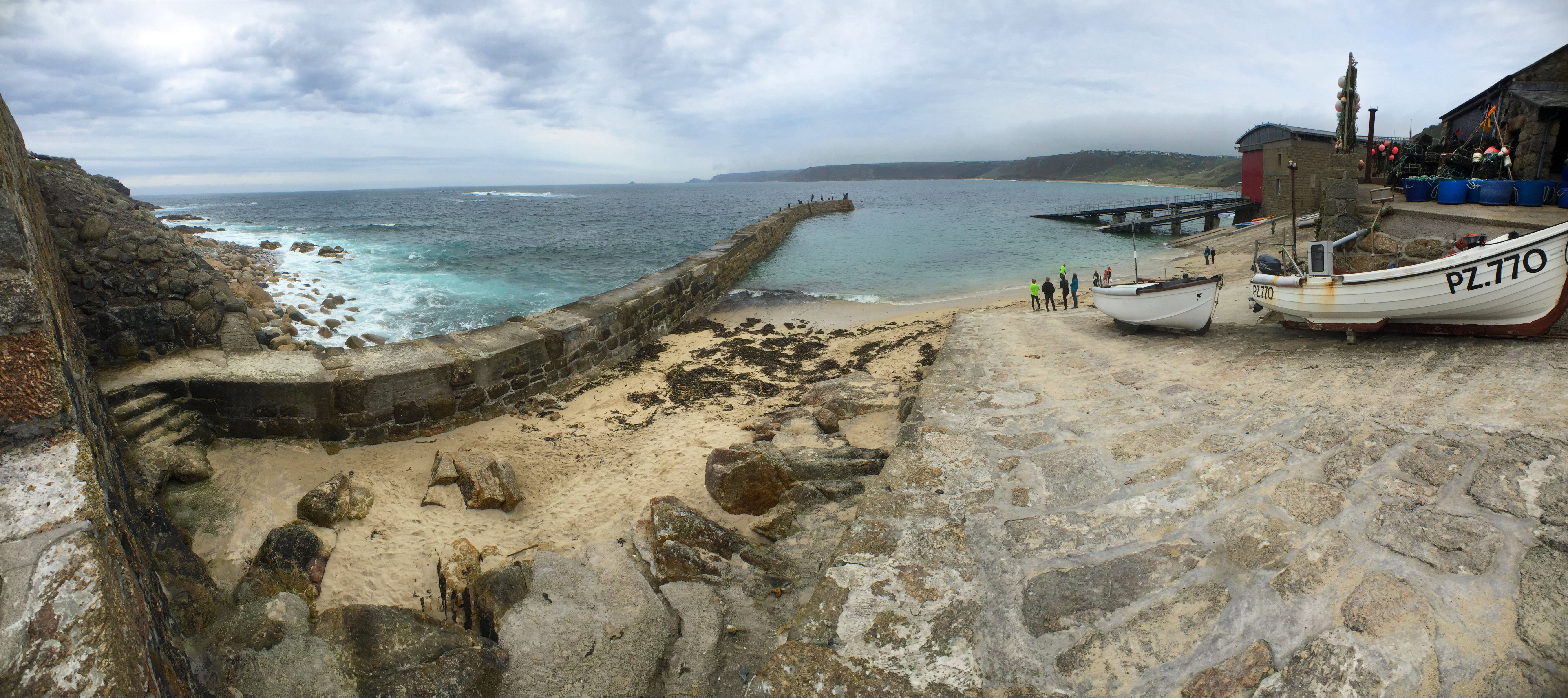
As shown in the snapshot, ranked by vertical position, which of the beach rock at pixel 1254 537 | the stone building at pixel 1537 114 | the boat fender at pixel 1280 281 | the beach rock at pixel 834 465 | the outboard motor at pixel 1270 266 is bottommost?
the beach rock at pixel 834 465

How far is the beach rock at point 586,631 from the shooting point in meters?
3.35

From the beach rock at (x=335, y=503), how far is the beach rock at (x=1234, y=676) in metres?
5.08

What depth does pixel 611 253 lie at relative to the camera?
2920cm

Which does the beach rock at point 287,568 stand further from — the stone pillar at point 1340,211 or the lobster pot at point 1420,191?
the lobster pot at point 1420,191

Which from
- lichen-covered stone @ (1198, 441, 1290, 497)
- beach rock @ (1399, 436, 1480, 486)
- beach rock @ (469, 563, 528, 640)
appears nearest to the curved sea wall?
beach rock @ (469, 563, 528, 640)

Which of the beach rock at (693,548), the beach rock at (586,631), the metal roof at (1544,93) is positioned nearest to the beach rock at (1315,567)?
the beach rock at (693,548)

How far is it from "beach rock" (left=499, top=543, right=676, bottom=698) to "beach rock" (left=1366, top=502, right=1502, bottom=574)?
11.5 ft

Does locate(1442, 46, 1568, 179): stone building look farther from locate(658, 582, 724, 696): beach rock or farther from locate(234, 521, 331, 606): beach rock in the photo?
locate(234, 521, 331, 606): beach rock

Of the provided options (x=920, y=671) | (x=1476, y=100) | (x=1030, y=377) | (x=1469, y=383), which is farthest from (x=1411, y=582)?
(x=1476, y=100)

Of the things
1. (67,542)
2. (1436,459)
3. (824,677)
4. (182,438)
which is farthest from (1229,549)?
(182,438)

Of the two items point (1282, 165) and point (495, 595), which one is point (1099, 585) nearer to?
point (495, 595)

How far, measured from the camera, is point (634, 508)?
5.14 metres

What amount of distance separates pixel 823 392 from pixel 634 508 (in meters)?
2.92

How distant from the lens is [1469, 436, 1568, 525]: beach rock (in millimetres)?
3025
